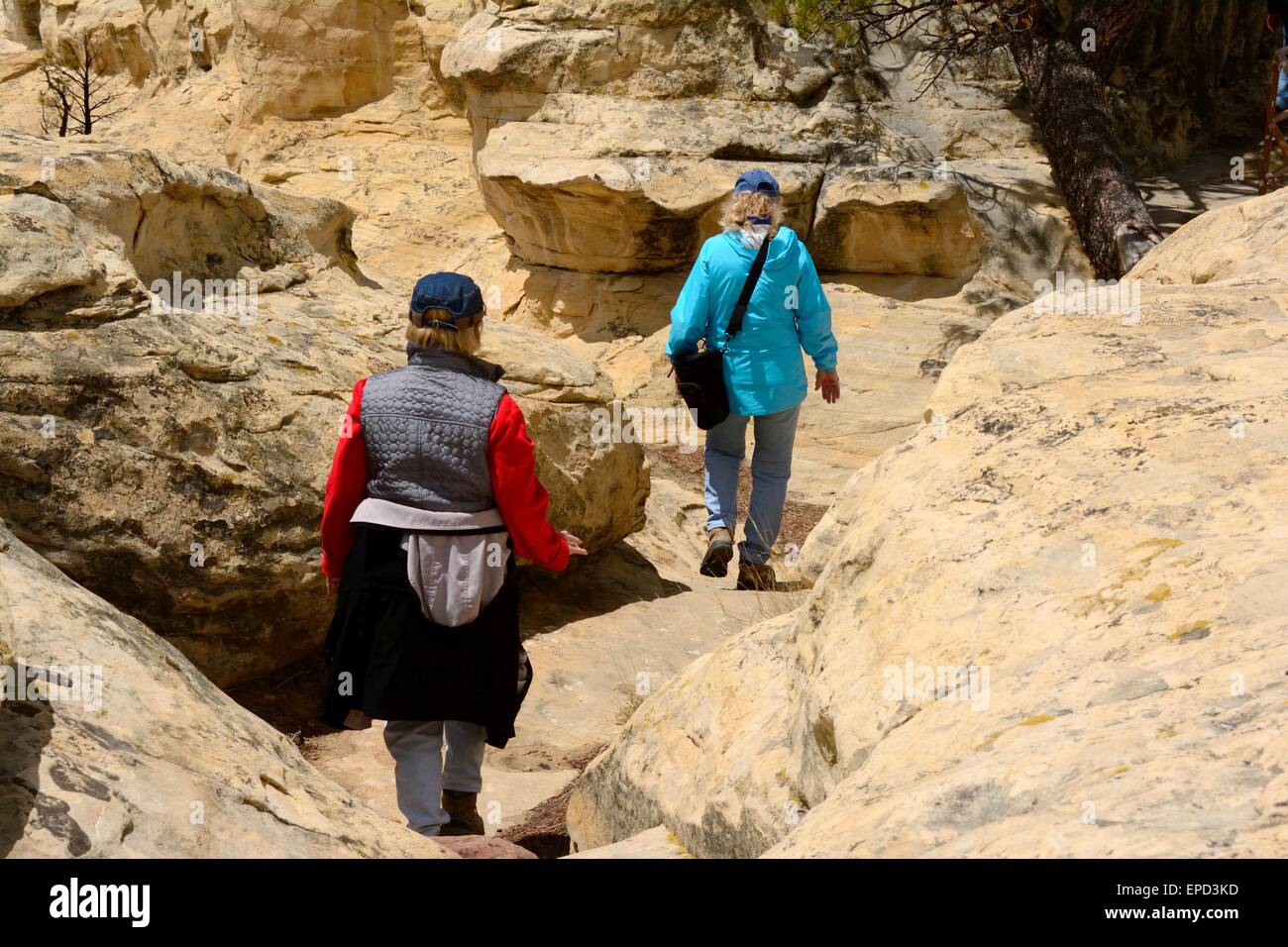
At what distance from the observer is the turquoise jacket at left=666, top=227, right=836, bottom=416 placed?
5.27 meters

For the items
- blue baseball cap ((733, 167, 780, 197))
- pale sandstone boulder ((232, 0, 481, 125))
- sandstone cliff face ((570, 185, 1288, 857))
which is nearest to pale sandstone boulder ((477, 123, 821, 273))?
pale sandstone boulder ((232, 0, 481, 125))

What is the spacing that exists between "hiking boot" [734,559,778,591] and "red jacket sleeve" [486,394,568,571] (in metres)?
2.50

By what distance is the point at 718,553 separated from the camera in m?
5.80

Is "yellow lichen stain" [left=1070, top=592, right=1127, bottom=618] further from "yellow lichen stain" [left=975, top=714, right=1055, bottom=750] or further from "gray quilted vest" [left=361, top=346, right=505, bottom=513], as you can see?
"gray quilted vest" [left=361, top=346, right=505, bottom=513]

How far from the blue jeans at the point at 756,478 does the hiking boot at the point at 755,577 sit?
0.02 m

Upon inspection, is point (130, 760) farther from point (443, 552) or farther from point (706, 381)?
point (706, 381)

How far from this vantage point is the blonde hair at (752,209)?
5.26m

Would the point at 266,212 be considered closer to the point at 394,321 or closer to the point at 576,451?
the point at 394,321

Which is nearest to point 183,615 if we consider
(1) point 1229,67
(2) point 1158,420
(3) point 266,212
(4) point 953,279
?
(3) point 266,212

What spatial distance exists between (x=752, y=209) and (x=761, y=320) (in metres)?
0.45

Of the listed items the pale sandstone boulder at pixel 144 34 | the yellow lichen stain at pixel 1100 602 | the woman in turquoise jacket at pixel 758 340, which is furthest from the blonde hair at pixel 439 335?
the pale sandstone boulder at pixel 144 34

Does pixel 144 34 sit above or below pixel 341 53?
above

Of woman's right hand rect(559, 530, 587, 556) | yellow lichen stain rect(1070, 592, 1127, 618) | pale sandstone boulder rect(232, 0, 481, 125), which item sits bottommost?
woman's right hand rect(559, 530, 587, 556)

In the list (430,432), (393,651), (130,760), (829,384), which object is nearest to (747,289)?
(829,384)
